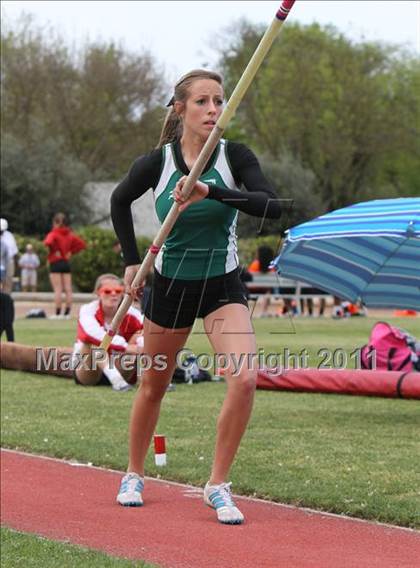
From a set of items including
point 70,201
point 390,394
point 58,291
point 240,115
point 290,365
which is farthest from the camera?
point 240,115

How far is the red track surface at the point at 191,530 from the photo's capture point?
512 cm

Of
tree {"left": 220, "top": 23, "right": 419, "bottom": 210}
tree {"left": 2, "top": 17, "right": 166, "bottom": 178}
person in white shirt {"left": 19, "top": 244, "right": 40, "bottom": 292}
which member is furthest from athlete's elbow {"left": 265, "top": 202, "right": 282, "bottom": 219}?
tree {"left": 220, "top": 23, "right": 419, "bottom": 210}

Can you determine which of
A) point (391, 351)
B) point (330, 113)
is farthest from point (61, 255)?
point (330, 113)

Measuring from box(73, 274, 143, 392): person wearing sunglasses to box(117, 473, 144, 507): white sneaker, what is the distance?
4.95m

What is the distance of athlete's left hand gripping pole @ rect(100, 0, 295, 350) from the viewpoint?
4.77 m

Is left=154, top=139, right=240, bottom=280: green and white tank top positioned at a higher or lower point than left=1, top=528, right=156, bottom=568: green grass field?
higher

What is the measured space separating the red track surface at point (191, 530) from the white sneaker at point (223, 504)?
51mm

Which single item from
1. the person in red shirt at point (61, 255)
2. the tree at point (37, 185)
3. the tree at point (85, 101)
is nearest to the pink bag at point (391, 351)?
the person in red shirt at point (61, 255)

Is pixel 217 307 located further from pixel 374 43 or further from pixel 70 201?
pixel 374 43

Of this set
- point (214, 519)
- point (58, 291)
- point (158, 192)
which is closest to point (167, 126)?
point (158, 192)

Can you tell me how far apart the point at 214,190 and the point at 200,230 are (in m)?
0.34

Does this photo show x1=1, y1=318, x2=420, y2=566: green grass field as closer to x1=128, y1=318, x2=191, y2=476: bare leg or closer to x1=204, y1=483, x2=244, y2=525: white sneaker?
x1=204, y1=483, x2=244, y2=525: white sneaker

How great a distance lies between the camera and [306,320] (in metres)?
26.0

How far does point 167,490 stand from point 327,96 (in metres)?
52.0
